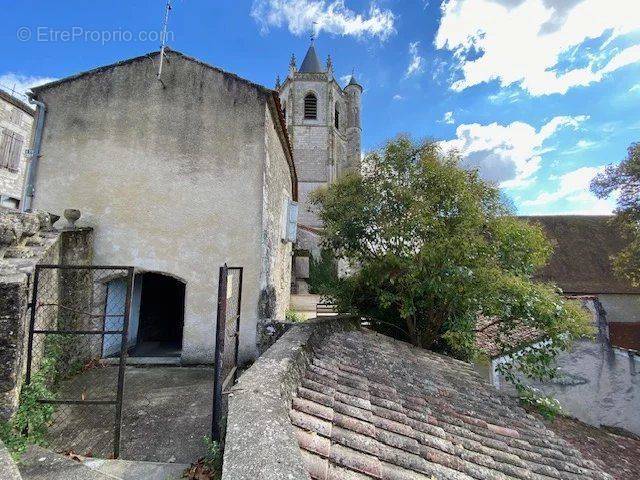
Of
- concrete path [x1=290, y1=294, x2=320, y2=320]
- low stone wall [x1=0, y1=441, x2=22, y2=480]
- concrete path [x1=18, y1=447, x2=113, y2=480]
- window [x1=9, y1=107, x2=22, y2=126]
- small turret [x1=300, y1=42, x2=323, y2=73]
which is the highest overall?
small turret [x1=300, y1=42, x2=323, y2=73]

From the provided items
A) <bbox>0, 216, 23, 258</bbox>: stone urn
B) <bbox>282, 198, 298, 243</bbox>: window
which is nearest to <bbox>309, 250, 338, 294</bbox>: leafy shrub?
<bbox>282, 198, 298, 243</bbox>: window

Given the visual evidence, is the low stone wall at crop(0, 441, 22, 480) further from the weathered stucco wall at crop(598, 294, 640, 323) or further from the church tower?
the church tower

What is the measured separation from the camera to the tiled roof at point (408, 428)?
6.53ft

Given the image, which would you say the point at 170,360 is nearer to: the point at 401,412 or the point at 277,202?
the point at 277,202

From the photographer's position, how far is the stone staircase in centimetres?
225

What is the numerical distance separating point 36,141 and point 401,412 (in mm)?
8146

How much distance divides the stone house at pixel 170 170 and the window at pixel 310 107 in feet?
86.8

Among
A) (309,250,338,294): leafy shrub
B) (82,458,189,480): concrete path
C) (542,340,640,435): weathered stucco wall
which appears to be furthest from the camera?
(309,250,338,294): leafy shrub

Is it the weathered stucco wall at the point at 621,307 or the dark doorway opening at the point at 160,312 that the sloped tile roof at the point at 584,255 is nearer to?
the weathered stucco wall at the point at 621,307

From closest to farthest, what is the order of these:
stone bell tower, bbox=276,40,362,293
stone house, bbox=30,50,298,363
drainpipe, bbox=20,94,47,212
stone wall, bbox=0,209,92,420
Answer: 1. stone wall, bbox=0,209,92,420
2. stone house, bbox=30,50,298,363
3. drainpipe, bbox=20,94,47,212
4. stone bell tower, bbox=276,40,362,293

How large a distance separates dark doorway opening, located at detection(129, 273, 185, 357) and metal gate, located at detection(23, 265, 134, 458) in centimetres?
199

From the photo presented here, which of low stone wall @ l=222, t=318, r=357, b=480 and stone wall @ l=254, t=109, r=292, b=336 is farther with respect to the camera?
stone wall @ l=254, t=109, r=292, b=336

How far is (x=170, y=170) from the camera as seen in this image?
6559 mm

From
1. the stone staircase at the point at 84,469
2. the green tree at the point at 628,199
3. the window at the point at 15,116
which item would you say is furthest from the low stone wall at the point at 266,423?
the window at the point at 15,116
